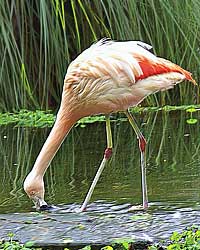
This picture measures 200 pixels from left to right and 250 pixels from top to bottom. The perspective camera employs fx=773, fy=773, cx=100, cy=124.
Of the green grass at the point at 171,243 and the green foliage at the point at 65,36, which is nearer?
the green grass at the point at 171,243

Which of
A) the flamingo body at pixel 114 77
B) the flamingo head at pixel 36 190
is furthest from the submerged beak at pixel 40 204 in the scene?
the flamingo body at pixel 114 77

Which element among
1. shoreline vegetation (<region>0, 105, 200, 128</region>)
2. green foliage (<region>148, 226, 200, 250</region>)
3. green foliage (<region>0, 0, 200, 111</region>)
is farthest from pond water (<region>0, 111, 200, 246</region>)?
green foliage (<region>0, 0, 200, 111</region>)

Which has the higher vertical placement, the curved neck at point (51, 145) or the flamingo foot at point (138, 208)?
the curved neck at point (51, 145)

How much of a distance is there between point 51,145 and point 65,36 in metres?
3.50

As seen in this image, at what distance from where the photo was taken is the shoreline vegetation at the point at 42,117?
776cm

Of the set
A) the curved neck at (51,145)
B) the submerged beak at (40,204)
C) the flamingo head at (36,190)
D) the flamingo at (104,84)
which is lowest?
the submerged beak at (40,204)

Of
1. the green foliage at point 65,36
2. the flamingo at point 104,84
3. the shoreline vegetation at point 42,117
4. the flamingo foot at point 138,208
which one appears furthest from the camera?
the green foliage at point 65,36

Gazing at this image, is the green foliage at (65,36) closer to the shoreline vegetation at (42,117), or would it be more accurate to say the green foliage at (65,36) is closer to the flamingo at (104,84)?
the shoreline vegetation at (42,117)

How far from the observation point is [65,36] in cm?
781

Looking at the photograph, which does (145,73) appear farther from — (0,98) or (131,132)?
(0,98)

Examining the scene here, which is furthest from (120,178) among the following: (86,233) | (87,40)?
(87,40)

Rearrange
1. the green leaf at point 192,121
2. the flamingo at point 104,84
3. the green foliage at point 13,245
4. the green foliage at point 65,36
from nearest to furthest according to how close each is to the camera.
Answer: the green foliage at point 13,245
the flamingo at point 104,84
the green leaf at point 192,121
the green foliage at point 65,36

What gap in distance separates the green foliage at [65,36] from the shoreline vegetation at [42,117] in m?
0.16

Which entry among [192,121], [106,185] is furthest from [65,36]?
[106,185]
